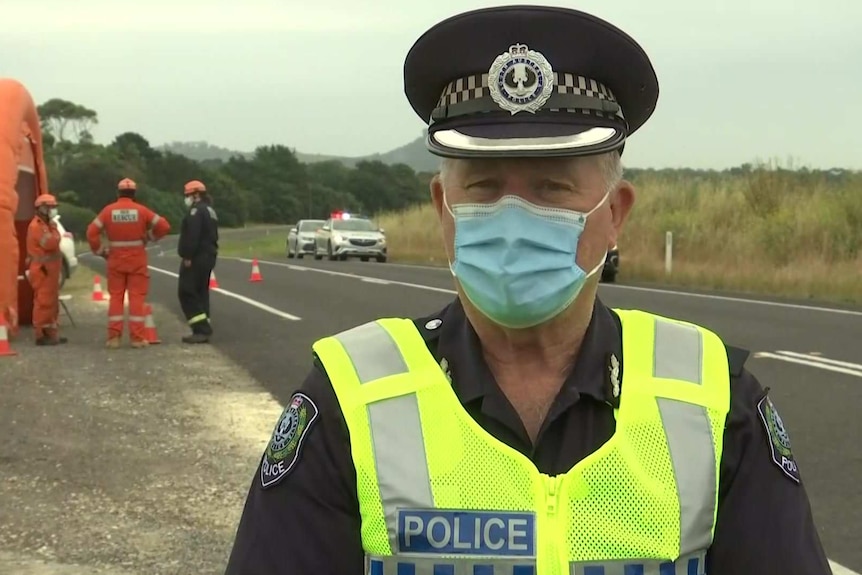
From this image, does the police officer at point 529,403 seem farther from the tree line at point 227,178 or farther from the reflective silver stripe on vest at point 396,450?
the tree line at point 227,178

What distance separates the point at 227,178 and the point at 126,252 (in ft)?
310

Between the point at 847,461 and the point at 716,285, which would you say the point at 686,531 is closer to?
the point at 847,461

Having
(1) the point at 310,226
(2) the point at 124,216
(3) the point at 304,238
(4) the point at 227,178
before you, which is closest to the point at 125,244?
(2) the point at 124,216

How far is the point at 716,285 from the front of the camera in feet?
72.2

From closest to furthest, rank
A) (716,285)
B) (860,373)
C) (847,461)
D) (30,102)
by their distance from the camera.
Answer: (847,461), (860,373), (30,102), (716,285)

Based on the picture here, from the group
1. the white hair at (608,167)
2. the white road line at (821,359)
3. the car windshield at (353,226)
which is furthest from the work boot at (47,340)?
the car windshield at (353,226)

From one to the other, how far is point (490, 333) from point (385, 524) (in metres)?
0.42

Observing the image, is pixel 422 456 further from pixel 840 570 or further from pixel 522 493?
pixel 840 570

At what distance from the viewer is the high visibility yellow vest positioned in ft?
5.68

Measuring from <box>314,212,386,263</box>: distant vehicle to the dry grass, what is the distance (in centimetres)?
857

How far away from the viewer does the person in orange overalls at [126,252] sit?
12.8 meters

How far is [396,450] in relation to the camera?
176cm

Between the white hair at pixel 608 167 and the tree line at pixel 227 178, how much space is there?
265 ft

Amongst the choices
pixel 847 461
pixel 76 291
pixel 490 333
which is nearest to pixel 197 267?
pixel 847 461
